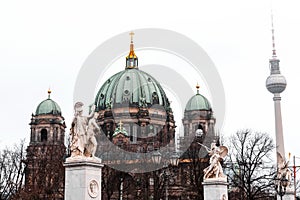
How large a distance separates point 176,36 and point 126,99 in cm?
6033

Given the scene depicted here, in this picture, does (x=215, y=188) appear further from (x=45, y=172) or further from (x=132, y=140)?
(x=132, y=140)

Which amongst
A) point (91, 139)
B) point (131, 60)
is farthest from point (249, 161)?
point (131, 60)

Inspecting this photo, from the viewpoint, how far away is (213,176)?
3036 centimetres

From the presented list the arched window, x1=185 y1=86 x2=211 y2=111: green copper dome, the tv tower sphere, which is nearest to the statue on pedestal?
the arched window

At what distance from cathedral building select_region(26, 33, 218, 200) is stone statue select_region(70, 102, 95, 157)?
24.2m

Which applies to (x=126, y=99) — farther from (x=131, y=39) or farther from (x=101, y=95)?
(x=131, y=39)

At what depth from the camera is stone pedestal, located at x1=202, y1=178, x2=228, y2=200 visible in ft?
97.3

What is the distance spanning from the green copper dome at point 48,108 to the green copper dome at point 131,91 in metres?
10.1

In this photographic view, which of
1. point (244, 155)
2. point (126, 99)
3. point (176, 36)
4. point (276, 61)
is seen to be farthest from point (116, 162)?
point (276, 61)

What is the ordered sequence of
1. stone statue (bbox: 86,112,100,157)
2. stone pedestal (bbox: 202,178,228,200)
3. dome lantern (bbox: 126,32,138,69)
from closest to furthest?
stone statue (bbox: 86,112,100,157), stone pedestal (bbox: 202,178,228,200), dome lantern (bbox: 126,32,138,69)

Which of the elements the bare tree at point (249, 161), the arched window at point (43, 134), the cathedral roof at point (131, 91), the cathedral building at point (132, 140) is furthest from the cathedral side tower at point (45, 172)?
the cathedral roof at point (131, 91)

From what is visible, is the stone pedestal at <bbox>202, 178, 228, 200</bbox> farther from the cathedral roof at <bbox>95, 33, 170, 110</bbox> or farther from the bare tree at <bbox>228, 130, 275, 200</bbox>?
the cathedral roof at <bbox>95, 33, 170, 110</bbox>

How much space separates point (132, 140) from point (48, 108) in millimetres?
17364

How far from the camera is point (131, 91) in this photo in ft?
332
